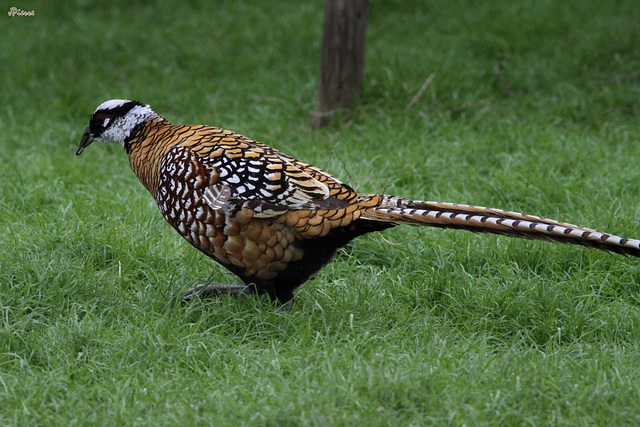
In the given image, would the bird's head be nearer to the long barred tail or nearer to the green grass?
the green grass

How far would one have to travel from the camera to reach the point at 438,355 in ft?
10.2

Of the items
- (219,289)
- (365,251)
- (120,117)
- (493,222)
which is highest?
(120,117)

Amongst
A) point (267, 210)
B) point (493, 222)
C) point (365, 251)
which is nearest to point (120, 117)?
point (267, 210)

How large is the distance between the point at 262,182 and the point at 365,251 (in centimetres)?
110

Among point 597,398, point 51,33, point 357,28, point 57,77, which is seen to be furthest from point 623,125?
point 51,33

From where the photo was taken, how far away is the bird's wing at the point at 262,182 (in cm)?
330

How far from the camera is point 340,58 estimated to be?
245 inches

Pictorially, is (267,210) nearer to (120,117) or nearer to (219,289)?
(219,289)

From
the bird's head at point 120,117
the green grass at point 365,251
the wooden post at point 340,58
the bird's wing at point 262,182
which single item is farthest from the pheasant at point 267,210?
the wooden post at point 340,58

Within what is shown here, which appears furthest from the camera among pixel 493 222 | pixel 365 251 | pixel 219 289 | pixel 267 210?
pixel 365 251

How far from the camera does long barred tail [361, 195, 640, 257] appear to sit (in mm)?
2855

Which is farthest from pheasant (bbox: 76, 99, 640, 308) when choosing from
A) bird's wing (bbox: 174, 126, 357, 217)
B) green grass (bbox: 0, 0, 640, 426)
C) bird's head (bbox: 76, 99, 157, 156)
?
bird's head (bbox: 76, 99, 157, 156)

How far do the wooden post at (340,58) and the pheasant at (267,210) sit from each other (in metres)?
2.80

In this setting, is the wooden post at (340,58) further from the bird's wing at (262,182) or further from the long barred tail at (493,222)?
the long barred tail at (493,222)
